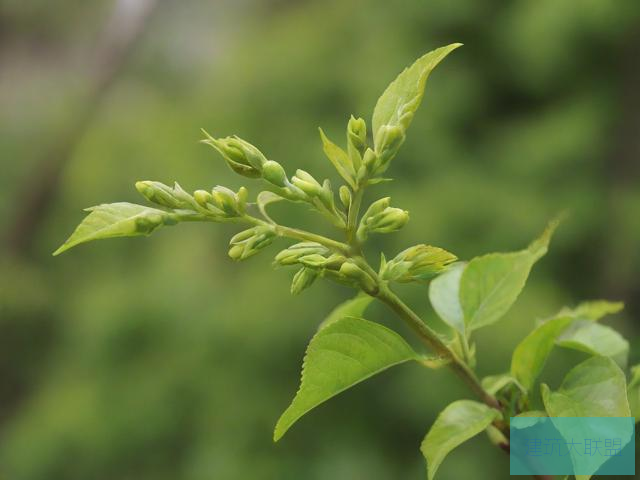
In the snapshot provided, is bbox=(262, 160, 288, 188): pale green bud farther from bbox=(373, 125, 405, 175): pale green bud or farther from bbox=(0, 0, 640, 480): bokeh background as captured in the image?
bbox=(0, 0, 640, 480): bokeh background

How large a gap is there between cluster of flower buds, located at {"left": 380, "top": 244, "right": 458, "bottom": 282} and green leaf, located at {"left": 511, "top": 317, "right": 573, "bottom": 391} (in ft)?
0.24

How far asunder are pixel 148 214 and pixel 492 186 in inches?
64.8

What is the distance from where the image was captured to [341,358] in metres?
0.33

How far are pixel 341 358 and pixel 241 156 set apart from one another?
96mm

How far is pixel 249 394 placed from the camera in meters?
1.80

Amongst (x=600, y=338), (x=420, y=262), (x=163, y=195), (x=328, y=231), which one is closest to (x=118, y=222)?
(x=163, y=195)

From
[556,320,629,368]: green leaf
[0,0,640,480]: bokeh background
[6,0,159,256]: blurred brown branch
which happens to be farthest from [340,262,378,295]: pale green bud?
[6,0,159,256]: blurred brown branch

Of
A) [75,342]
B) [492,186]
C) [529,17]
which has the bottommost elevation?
[75,342]

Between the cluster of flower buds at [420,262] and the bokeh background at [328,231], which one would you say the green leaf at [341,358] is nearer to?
the cluster of flower buds at [420,262]

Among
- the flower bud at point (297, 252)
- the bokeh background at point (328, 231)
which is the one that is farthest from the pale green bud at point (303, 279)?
the bokeh background at point (328, 231)

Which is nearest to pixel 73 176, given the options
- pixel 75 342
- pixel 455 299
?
pixel 75 342

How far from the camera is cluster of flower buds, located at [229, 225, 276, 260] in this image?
32 centimetres

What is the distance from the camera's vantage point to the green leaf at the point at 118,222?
315 mm

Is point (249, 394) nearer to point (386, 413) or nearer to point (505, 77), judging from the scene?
point (386, 413)
